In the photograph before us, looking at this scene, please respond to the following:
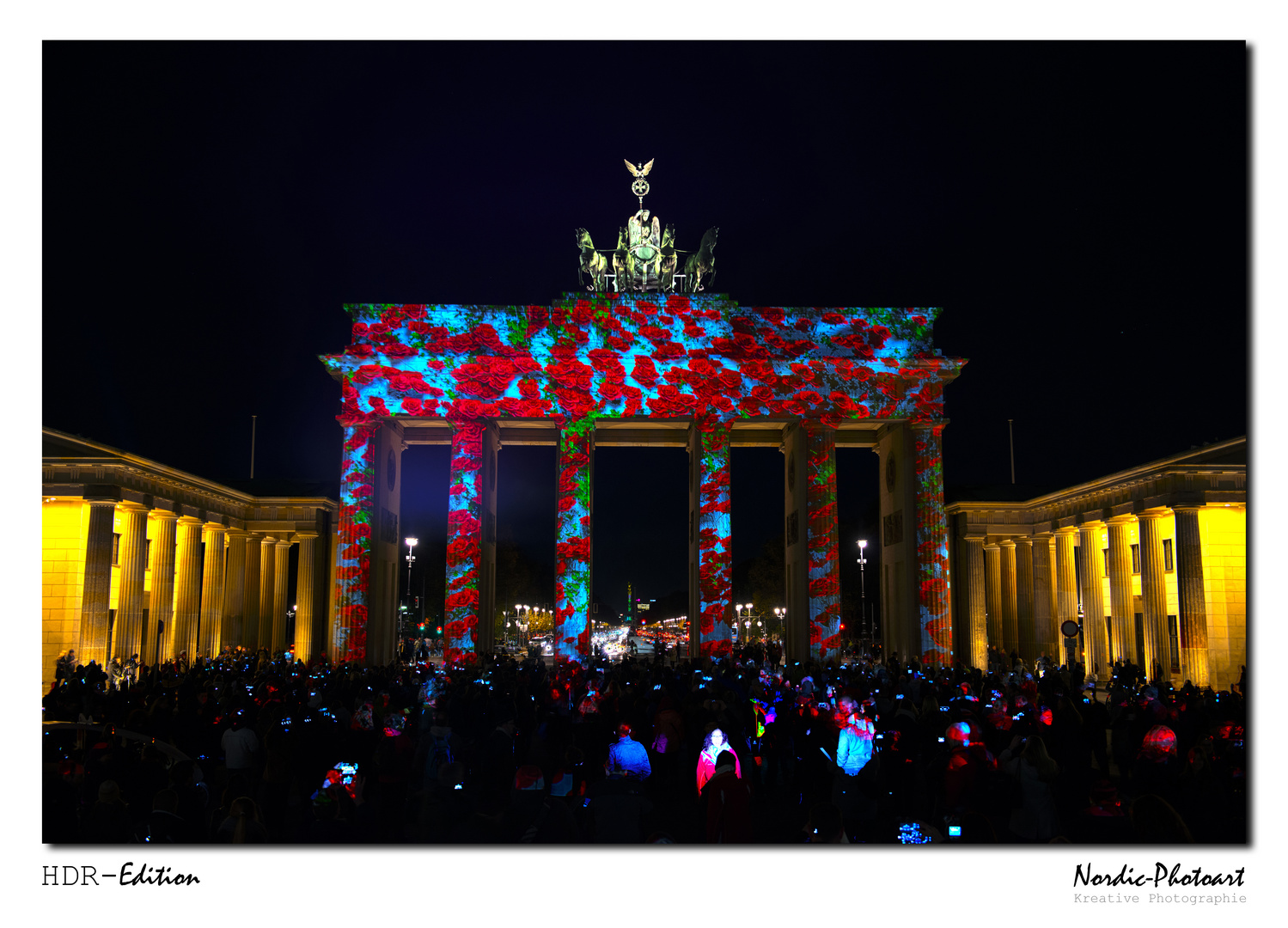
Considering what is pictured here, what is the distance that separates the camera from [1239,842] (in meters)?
9.32

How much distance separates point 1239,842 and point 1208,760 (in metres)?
1.70

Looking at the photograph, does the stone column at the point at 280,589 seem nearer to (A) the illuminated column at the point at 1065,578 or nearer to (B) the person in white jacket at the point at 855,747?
(A) the illuminated column at the point at 1065,578

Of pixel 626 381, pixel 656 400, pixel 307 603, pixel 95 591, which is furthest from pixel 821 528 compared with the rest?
pixel 95 591

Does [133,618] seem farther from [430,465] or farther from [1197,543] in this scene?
[430,465]

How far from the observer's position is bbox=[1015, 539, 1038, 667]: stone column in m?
46.6

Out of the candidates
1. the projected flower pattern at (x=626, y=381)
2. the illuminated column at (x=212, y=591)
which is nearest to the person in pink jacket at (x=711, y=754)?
the projected flower pattern at (x=626, y=381)

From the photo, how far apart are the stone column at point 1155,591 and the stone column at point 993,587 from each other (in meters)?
14.0

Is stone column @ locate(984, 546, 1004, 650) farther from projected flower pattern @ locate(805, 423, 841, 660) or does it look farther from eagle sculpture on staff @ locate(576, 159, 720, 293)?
eagle sculpture on staff @ locate(576, 159, 720, 293)

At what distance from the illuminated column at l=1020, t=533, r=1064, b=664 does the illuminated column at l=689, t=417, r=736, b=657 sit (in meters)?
13.0

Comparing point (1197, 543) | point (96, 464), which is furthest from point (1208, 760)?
point (96, 464)

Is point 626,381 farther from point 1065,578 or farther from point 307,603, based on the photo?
point 1065,578

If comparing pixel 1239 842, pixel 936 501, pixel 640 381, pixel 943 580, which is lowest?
pixel 1239 842

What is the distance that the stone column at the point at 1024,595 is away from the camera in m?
46.6

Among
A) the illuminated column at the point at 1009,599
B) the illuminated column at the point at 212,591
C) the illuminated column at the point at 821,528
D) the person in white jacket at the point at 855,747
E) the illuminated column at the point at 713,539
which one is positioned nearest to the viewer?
the person in white jacket at the point at 855,747
